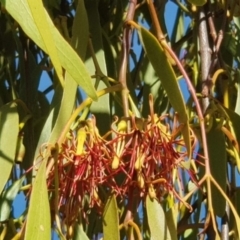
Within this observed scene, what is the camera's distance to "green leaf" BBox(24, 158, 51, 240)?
0.60 meters

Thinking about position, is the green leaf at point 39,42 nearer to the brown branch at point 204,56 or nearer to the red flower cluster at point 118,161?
the red flower cluster at point 118,161

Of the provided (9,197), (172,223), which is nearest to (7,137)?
(9,197)

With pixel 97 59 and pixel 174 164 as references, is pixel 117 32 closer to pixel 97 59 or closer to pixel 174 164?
pixel 97 59

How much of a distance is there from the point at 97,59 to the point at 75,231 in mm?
188

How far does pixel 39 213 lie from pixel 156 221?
0.13 metres

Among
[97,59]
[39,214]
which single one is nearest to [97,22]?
[97,59]

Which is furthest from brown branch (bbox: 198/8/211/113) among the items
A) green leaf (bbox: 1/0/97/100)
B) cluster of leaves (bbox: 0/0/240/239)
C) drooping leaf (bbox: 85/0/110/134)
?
green leaf (bbox: 1/0/97/100)

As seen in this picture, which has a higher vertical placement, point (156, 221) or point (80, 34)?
point (80, 34)

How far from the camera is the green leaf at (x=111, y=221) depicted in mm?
657

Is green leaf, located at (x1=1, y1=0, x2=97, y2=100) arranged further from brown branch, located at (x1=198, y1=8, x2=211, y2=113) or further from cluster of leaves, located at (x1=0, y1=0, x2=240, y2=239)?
brown branch, located at (x1=198, y1=8, x2=211, y2=113)

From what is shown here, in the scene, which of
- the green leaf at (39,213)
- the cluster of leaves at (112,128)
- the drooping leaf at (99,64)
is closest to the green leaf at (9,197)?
the cluster of leaves at (112,128)

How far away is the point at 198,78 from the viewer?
99 cm

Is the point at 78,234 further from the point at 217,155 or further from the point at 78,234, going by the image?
the point at 217,155

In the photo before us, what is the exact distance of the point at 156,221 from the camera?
0.70m
